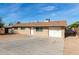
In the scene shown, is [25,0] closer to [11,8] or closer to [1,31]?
[11,8]

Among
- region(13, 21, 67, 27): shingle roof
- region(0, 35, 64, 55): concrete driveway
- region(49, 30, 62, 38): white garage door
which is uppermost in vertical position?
region(13, 21, 67, 27): shingle roof

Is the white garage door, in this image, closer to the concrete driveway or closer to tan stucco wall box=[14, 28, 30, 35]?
the concrete driveway

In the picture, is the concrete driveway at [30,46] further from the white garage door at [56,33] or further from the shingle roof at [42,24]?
the shingle roof at [42,24]

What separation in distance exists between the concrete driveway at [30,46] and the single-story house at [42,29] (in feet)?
0.21

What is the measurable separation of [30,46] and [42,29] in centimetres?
27

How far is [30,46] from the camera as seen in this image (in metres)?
2.89

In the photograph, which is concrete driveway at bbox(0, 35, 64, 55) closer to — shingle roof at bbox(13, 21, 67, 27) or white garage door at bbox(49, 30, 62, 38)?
white garage door at bbox(49, 30, 62, 38)

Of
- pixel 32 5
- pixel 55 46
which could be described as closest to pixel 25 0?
pixel 32 5

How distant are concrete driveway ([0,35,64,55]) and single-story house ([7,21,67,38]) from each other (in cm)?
6

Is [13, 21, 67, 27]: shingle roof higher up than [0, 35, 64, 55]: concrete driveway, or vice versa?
[13, 21, 67, 27]: shingle roof

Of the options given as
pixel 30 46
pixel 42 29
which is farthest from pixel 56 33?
pixel 30 46

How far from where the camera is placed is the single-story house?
2846 mm

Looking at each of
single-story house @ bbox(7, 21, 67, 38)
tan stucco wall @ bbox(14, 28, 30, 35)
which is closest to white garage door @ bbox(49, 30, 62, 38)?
single-story house @ bbox(7, 21, 67, 38)

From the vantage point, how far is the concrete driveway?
2873 millimetres
